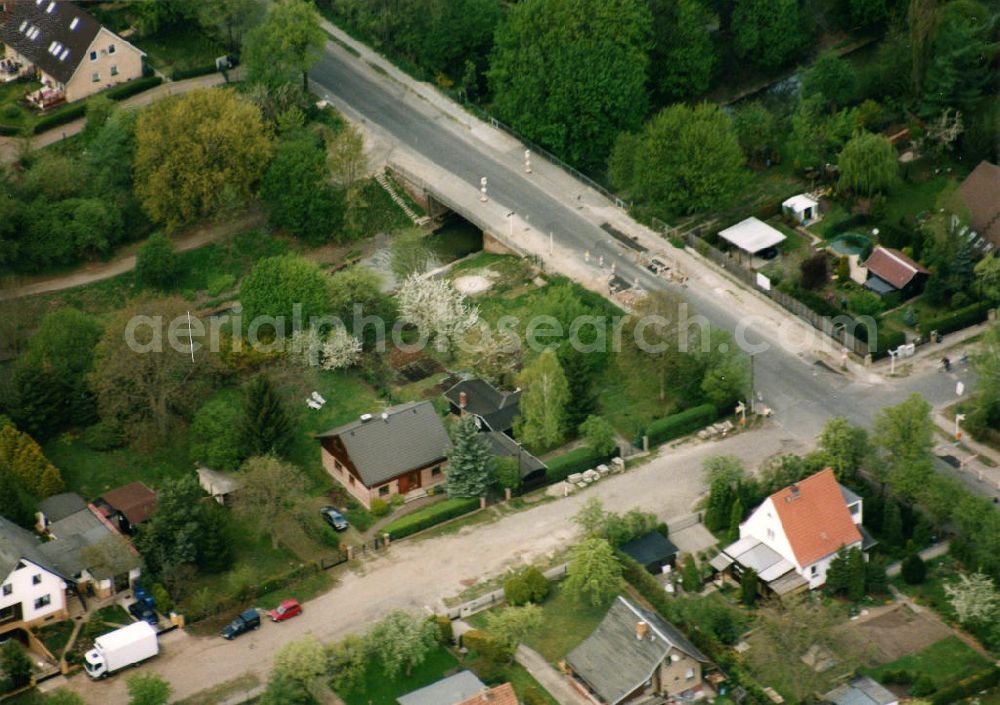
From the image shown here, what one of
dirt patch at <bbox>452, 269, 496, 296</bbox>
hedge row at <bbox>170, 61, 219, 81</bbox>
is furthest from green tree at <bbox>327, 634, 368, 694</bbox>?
hedge row at <bbox>170, 61, 219, 81</bbox>

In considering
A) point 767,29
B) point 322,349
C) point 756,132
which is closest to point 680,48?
point 767,29

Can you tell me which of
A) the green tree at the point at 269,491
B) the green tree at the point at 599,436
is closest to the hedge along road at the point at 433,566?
the green tree at the point at 599,436

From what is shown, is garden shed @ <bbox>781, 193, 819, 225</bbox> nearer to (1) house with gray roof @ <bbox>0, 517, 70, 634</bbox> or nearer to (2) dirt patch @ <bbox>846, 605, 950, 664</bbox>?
(2) dirt patch @ <bbox>846, 605, 950, 664</bbox>

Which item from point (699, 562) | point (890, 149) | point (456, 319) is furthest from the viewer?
point (890, 149)

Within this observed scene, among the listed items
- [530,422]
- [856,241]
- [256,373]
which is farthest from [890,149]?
[256,373]

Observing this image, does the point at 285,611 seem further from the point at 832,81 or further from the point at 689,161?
the point at 832,81

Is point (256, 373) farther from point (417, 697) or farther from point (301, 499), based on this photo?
point (417, 697)
